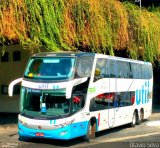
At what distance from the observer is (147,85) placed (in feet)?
82.1

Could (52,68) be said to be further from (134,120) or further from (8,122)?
(8,122)

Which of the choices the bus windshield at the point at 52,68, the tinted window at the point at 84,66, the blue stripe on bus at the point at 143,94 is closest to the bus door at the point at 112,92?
the tinted window at the point at 84,66

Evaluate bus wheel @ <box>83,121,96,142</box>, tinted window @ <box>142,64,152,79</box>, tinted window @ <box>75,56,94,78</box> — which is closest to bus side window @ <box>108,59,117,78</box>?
tinted window @ <box>75,56,94,78</box>

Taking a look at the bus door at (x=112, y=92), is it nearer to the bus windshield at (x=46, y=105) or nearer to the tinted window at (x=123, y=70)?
the tinted window at (x=123, y=70)

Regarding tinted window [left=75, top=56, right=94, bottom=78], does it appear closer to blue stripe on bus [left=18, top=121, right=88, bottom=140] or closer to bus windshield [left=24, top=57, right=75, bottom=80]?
bus windshield [left=24, top=57, right=75, bottom=80]

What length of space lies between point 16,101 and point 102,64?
39.8 feet

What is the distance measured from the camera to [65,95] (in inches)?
623

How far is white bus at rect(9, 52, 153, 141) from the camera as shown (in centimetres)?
1578

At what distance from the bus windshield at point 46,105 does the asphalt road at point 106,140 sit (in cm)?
113

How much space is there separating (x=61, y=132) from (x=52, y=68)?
2.47 m

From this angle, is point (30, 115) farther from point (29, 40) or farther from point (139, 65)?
point (139, 65)

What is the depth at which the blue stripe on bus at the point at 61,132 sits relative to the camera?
15664mm

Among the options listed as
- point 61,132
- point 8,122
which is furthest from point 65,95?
point 8,122

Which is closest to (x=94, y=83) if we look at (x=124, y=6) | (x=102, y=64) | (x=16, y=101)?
(x=102, y=64)
